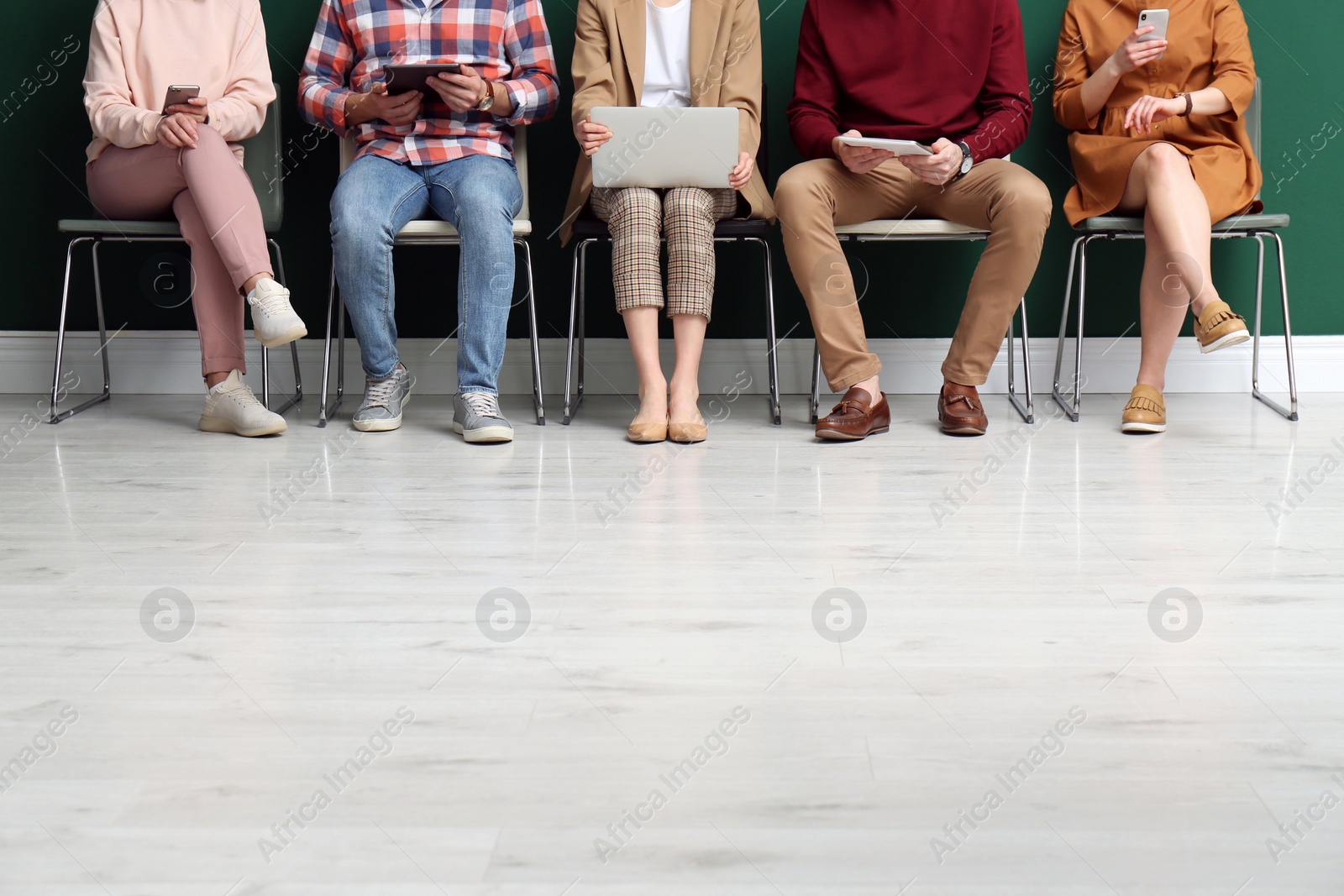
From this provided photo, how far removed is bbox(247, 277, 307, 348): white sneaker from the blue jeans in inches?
7.0

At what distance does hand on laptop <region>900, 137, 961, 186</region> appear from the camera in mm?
2492

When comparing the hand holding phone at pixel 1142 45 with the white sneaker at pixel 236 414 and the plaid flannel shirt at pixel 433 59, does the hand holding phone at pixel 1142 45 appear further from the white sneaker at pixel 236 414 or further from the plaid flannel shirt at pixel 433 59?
the white sneaker at pixel 236 414

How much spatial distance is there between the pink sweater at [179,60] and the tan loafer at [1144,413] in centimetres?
206

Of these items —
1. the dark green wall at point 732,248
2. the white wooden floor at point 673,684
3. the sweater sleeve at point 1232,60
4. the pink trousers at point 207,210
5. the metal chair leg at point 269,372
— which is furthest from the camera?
the dark green wall at point 732,248

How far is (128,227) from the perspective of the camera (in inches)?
104

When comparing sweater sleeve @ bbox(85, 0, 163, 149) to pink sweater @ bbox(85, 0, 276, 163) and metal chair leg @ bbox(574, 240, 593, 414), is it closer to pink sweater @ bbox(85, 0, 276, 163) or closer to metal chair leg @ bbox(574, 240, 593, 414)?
pink sweater @ bbox(85, 0, 276, 163)

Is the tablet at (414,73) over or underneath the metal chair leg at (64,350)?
over

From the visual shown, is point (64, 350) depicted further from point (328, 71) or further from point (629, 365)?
point (629, 365)

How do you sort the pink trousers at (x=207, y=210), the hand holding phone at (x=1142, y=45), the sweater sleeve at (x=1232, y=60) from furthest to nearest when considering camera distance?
the sweater sleeve at (x=1232, y=60) → the hand holding phone at (x=1142, y=45) → the pink trousers at (x=207, y=210)

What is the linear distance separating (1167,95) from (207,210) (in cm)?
220

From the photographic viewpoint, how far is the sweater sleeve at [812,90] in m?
2.68

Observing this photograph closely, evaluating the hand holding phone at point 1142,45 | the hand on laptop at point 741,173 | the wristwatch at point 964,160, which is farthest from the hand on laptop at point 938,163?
the hand holding phone at point 1142,45

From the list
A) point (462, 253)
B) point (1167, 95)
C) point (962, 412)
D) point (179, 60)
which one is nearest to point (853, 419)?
point (962, 412)

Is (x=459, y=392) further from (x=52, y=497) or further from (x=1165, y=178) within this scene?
(x=1165, y=178)
